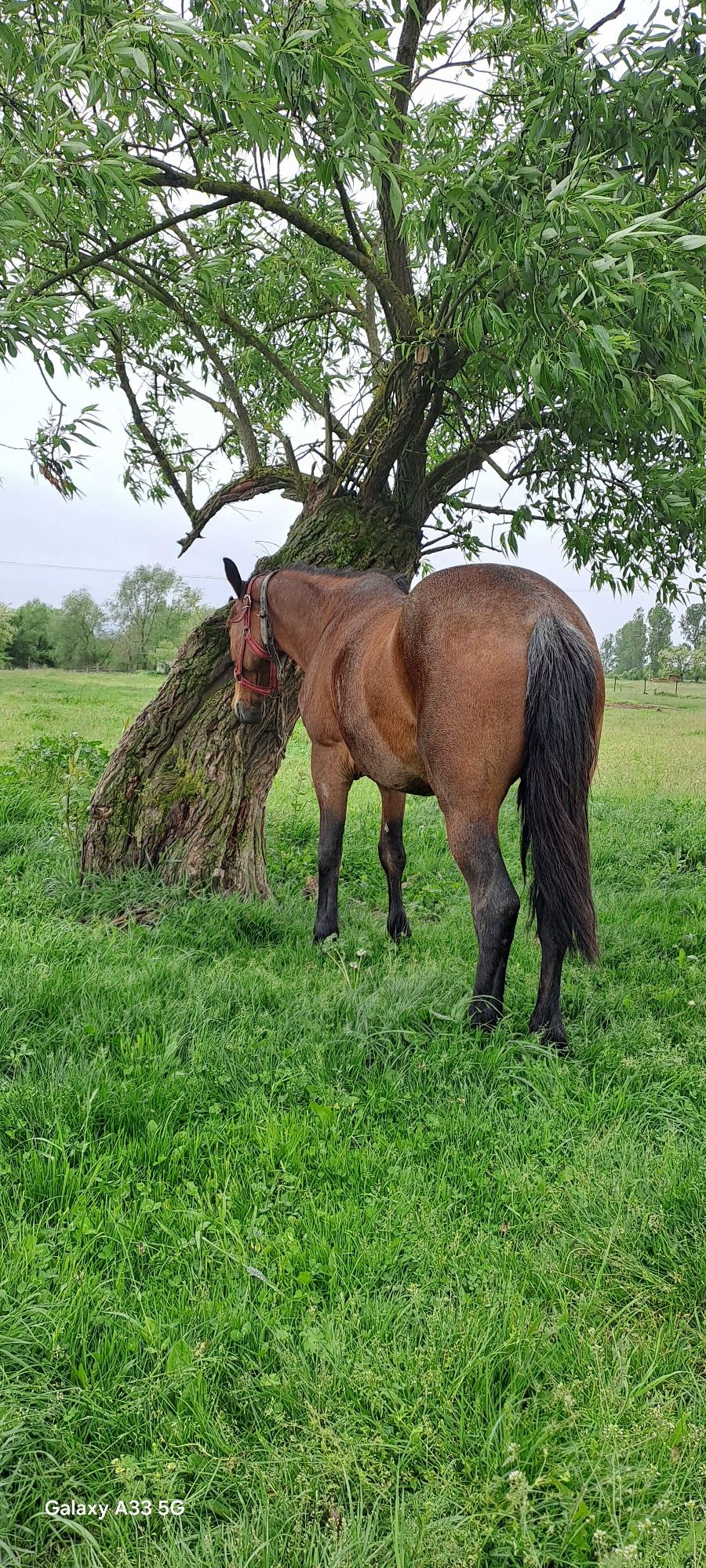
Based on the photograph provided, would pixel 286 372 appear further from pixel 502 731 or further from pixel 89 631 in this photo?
pixel 89 631

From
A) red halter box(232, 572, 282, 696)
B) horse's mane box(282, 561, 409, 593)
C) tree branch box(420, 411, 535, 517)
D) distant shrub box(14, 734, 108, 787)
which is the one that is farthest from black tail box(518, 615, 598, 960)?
distant shrub box(14, 734, 108, 787)

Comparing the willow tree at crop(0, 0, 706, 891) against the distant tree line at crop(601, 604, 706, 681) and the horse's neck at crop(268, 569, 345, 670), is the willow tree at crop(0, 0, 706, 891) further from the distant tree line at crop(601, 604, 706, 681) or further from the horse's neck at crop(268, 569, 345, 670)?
the distant tree line at crop(601, 604, 706, 681)

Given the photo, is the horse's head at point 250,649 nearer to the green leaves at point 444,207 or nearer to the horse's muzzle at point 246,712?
the horse's muzzle at point 246,712

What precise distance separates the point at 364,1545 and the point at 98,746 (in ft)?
21.9

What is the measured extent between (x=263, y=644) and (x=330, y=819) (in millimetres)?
1394

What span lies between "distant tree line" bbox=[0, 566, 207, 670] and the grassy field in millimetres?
34324

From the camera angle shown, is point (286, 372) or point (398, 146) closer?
point (398, 146)

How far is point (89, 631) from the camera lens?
41906mm

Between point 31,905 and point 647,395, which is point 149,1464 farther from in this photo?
point 647,395

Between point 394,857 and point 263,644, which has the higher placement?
point 263,644

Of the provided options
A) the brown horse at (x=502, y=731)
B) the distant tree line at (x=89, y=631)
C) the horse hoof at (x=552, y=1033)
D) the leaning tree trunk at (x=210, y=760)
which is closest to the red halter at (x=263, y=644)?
the leaning tree trunk at (x=210, y=760)

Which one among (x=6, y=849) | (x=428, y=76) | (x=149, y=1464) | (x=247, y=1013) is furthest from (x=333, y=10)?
(x=6, y=849)

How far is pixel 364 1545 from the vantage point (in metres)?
1.48

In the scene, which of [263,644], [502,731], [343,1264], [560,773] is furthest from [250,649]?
[343,1264]
